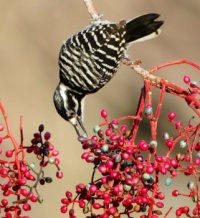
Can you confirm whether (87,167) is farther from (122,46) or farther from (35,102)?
(122,46)

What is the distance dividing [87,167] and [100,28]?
5276 mm

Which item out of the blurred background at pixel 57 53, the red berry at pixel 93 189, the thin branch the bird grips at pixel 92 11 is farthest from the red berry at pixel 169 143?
the blurred background at pixel 57 53

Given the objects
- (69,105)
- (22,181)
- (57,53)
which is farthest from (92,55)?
(57,53)

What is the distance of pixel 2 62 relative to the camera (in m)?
11.7

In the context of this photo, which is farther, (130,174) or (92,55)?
(92,55)

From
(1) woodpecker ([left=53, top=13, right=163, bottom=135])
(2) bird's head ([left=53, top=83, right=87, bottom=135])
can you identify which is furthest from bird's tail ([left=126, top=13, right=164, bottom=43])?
(2) bird's head ([left=53, top=83, right=87, bottom=135])

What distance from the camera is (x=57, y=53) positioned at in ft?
38.0

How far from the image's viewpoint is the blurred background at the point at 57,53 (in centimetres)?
1114

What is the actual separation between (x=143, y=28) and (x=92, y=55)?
535 mm

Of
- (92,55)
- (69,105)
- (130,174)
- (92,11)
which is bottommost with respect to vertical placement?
(130,174)

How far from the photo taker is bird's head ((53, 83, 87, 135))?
5.61 meters

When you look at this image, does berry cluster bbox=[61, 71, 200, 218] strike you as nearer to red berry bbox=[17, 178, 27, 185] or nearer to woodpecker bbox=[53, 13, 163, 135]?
red berry bbox=[17, 178, 27, 185]

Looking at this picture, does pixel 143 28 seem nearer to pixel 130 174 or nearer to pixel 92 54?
pixel 92 54

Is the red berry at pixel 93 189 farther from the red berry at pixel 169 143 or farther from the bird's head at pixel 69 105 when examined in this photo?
the bird's head at pixel 69 105
